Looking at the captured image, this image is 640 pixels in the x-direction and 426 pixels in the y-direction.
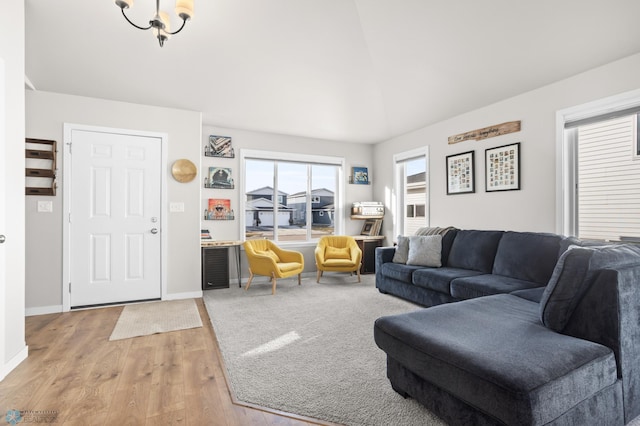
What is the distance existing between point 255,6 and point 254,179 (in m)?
2.72

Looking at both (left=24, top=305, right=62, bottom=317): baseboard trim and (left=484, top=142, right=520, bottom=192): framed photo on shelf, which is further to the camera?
(left=484, top=142, right=520, bottom=192): framed photo on shelf

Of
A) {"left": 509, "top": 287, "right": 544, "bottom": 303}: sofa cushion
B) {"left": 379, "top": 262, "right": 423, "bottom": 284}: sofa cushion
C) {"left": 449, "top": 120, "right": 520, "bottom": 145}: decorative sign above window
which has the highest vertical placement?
{"left": 449, "top": 120, "right": 520, "bottom": 145}: decorative sign above window

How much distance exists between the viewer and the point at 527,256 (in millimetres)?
3064

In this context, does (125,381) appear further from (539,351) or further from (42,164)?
(42,164)

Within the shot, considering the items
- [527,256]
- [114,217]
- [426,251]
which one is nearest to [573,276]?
[527,256]

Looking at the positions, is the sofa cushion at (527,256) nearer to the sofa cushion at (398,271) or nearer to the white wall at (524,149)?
the white wall at (524,149)

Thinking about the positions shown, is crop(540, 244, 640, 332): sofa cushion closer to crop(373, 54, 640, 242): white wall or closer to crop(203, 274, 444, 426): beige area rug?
crop(203, 274, 444, 426): beige area rug

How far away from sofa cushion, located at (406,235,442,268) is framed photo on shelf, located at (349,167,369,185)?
2.11 metres

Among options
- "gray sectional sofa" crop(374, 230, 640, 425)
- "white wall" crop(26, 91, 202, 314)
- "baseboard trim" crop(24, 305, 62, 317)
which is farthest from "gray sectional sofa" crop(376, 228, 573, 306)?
"baseboard trim" crop(24, 305, 62, 317)

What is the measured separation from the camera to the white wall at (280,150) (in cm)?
479

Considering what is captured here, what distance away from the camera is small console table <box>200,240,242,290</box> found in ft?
14.4

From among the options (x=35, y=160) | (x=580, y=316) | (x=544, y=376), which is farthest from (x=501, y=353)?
(x=35, y=160)

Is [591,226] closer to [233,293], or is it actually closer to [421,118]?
[421,118]

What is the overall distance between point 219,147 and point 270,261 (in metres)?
2.00
